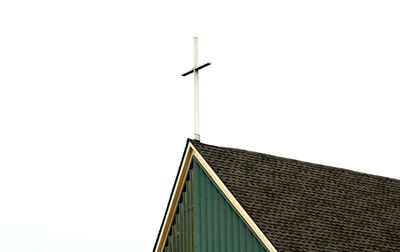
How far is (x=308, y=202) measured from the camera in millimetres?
31719

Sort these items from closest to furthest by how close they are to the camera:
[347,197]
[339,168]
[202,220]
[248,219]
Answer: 1. [248,219]
2. [202,220]
3. [347,197]
4. [339,168]

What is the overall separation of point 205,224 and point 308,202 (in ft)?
9.79

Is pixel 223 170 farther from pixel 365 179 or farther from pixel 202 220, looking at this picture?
pixel 365 179

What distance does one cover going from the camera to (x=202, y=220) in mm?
31344

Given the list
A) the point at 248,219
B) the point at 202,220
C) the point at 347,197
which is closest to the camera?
the point at 248,219

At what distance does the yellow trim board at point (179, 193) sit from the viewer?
2880 cm

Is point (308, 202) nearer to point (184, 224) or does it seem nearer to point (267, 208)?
point (267, 208)

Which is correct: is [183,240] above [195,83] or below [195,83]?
below

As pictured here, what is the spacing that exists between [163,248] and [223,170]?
399 centimetres

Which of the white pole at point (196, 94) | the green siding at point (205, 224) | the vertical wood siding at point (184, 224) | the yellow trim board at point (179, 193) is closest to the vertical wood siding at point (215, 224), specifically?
the green siding at point (205, 224)

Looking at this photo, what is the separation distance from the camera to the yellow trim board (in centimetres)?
2880

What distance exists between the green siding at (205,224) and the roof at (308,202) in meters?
0.52

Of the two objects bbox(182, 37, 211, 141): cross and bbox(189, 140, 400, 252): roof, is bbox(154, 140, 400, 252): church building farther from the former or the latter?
bbox(182, 37, 211, 141): cross

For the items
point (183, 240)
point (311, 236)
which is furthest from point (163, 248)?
point (311, 236)
